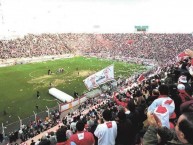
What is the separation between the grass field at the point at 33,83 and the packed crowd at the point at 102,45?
1177cm

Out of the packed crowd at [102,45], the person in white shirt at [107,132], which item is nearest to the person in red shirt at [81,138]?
the person in white shirt at [107,132]

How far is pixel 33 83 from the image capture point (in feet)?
146

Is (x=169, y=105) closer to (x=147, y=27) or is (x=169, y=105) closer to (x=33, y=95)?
(x=33, y=95)

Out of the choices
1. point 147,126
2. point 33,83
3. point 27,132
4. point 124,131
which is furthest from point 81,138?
point 33,83

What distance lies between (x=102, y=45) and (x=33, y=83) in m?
49.6

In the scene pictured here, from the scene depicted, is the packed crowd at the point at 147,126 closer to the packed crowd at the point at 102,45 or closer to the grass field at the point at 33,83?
the grass field at the point at 33,83

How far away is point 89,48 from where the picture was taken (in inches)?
3499

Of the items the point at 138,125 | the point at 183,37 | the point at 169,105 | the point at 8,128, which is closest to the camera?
the point at 169,105

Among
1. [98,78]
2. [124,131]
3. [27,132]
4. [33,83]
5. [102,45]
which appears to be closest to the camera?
[124,131]

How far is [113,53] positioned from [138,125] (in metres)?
73.4

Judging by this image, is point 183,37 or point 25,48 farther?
point 183,37

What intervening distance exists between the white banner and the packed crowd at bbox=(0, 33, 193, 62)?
36449 mm

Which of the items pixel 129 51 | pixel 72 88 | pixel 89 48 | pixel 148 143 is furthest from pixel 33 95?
pixel 89 48

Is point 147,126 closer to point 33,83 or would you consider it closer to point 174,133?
point 174,133
